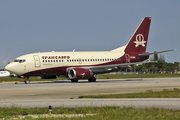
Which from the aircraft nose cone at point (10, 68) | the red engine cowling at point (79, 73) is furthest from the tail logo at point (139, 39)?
the aircraft nose cone at point (10, 68)

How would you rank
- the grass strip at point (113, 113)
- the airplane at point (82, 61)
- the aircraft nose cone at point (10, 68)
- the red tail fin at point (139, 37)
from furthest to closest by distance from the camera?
the red tail fin at point (139, 37) < the airplane at point (82, 61) < the aircraft nose cone at point (10, 68) < the grass strip at point (113, 113)

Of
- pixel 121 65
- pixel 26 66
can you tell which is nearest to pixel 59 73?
pixel 26 66

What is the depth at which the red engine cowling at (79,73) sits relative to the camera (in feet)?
157

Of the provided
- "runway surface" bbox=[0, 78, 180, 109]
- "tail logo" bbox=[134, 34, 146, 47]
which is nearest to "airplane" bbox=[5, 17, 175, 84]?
"tail logo" bbox=[134, 34, 146, 47]

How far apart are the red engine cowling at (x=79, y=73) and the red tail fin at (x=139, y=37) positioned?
1083 centimetres

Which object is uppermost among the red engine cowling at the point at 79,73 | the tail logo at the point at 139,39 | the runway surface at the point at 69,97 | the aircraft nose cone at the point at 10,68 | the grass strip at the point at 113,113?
the tail logo at the point at 139,39

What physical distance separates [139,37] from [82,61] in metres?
12.9

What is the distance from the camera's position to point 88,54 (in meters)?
53.4

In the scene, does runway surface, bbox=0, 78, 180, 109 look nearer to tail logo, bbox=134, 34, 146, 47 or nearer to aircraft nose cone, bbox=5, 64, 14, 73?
aircraft nose cone, bbox=5, 64, 14, 73

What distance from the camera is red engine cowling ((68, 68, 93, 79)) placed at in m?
47.9

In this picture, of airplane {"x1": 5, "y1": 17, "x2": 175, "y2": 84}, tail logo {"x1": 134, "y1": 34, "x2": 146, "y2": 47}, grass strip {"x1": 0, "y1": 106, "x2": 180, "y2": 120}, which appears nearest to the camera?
grass strip {"x1": 0, "y1": 106, "x2": 180, "y2": 120}

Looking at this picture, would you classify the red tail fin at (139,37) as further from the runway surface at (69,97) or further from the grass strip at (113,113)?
the grass strip at (113,113)

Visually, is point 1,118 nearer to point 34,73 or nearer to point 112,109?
point 112,109

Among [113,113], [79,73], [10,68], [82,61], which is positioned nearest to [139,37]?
[82,61]
